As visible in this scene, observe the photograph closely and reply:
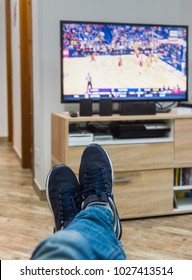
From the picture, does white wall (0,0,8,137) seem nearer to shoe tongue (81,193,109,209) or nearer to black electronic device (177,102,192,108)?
black electronic device (177,102,192,108)

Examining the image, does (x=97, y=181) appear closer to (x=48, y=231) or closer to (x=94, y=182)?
(x=94, y=182)

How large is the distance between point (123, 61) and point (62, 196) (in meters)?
1.37

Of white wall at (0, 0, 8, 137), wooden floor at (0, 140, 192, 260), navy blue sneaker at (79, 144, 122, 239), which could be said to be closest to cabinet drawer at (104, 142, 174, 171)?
wooden floor at (0, 140, 192, 260)

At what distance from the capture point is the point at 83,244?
3.18 feet

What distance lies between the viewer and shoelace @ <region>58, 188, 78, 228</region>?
5.91 feet

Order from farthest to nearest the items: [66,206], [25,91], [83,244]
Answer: [25,91], [66,206], [83,244]

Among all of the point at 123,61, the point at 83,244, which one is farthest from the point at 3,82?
the point at 83,244

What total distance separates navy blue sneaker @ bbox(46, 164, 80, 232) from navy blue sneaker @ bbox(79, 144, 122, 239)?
42mm

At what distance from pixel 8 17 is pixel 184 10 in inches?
110

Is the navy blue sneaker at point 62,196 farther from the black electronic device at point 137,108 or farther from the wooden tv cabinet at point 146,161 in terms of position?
the black electronic device at point 137,108

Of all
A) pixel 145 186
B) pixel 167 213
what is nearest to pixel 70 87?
pixel 145 186

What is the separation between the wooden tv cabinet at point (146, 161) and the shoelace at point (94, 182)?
25.6 inches

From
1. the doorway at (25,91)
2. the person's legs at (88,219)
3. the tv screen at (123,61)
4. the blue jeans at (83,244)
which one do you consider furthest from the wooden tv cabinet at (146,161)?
the blue jeans at (83,244)

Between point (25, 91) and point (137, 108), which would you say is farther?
point (25, 91)
